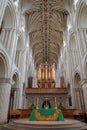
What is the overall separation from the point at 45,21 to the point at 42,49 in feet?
27.6

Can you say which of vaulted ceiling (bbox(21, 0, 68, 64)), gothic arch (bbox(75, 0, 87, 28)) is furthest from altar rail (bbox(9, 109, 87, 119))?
vaulted ceiling (bbox(21, 0, 68, 64))

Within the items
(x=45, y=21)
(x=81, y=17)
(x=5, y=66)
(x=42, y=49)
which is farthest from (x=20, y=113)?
(x=42, y=49)

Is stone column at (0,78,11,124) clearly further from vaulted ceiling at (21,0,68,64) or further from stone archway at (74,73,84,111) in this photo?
vaulted ceiling at (21,0,68,64)

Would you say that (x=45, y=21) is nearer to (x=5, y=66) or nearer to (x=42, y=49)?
(x=42, y=49)

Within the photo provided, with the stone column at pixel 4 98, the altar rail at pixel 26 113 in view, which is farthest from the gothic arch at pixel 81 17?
the stone column at pixel 4 98

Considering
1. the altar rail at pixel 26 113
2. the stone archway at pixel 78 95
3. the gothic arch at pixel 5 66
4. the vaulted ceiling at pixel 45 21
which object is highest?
the vaulted ceiling at pixel 45 21

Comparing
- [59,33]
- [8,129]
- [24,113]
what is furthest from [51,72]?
[8,129]

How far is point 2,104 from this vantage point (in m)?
8.47

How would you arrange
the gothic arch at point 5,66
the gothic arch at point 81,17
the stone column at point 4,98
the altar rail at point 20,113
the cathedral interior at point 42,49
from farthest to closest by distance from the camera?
the gothic arch at point 81,17, the altar rail at point 20,113, the cathedral interior at point 42,49, the gothic arch at point 5,66, the stone column at point 4,98

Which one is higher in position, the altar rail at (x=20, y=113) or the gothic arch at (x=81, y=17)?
the gothic arch at (x=81, y=17)

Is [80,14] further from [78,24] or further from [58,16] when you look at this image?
[58,16]

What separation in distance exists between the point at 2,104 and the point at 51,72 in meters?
17.0

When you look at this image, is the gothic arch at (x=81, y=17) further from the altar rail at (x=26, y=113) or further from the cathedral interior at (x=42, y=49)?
the altar rail at (x=26, y=113)

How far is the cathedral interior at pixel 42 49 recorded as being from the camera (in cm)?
930
